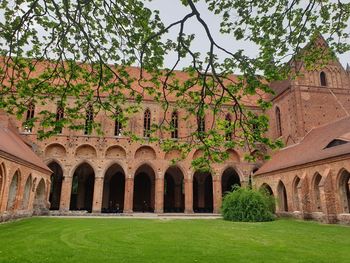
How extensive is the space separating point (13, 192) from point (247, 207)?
13.8 m

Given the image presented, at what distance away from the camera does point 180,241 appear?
10.3 metres

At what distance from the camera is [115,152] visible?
2797 centimetres

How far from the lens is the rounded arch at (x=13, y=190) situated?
1800cm

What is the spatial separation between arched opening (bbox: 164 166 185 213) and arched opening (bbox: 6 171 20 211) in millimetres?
15656

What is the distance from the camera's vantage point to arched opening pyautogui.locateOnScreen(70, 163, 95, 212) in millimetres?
30875

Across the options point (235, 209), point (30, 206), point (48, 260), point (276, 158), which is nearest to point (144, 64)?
point (48, 260)

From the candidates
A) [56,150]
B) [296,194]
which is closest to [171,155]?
[56,150]

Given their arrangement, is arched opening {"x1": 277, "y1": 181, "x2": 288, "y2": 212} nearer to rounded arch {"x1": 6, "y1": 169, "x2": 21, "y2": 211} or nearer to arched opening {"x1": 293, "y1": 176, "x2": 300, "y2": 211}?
arched opening {"x1": 293, "y1": 176, "x2": 300, "y2": 211}

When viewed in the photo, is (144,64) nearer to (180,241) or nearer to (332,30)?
(332,30)

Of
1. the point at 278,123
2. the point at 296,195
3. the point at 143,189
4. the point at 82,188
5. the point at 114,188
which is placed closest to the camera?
the point at 296,195

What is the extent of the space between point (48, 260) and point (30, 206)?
15455mm

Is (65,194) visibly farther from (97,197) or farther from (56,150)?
(56,150)

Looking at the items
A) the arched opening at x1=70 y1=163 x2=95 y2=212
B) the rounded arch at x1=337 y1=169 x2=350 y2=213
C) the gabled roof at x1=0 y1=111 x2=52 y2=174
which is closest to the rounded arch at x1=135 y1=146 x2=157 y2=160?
the arched opening at x1=70 y1=163 x2=95 y2=212

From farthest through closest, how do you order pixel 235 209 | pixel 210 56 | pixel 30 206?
pixel 30 206
pixel 235 209
pixel 210 56
